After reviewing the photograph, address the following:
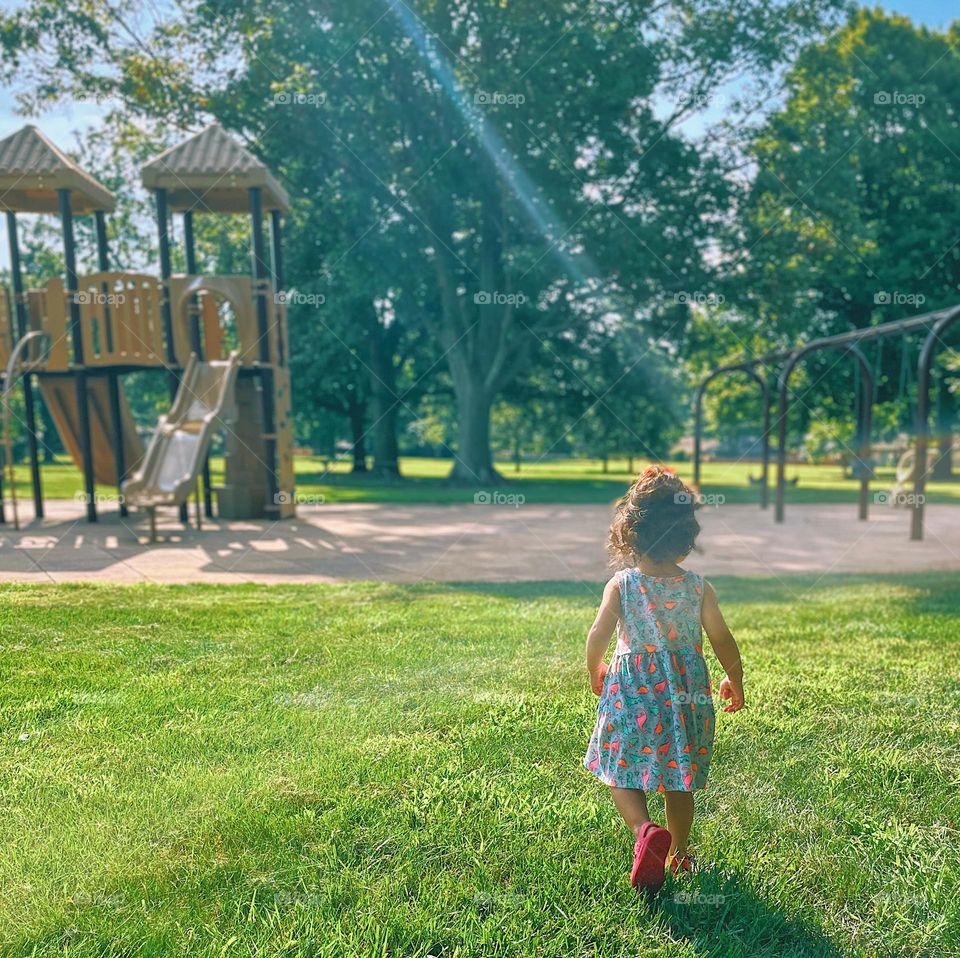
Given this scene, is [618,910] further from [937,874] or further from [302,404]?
[302,404]

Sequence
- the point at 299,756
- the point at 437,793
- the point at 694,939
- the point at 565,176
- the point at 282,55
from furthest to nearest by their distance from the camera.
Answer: the point at 565,176
the point at 282,55
the point at 299,756
the point at 437,793
the point at 694,939

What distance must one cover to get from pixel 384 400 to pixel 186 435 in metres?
14.9

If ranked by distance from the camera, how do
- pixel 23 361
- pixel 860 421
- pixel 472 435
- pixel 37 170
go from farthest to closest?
pixel 472 435 < pixel 860 421 < pixel 23 361 < pixel 37 170

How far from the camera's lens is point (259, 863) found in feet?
7.95

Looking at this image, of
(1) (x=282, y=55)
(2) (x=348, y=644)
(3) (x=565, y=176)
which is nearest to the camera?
(2) (x=348, y=644)

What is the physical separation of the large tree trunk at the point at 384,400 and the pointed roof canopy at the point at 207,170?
11787 mm

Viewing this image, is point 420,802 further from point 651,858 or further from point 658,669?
point 658,669

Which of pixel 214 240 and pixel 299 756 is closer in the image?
pixel 299 756

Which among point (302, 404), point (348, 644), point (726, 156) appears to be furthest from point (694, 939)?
point (302, 404)

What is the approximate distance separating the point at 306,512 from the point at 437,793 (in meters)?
10.7

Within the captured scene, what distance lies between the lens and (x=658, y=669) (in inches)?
99.3

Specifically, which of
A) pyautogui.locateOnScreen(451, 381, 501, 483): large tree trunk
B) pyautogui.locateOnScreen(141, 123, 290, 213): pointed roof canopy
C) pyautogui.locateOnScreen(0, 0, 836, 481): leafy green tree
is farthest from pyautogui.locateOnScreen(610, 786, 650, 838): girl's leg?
pyautogui.locateOnScreen(451, 381, 501, 483): large tree trunk

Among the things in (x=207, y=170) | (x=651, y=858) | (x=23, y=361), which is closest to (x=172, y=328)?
(x=207, y=170)

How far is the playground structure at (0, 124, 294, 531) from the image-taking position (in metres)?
10.6
